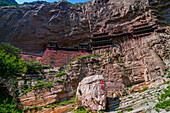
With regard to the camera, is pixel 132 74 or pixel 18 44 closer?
pixel 132 74

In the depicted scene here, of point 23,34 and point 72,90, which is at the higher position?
point 23,34

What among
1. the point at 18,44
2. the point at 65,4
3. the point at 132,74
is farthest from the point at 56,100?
the point at 65,4

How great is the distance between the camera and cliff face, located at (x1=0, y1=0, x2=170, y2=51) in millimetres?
32219

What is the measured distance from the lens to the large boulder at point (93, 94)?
11609 millimetres

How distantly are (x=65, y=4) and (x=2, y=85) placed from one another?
29.4 meters

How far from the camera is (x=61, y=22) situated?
3384 centimetres

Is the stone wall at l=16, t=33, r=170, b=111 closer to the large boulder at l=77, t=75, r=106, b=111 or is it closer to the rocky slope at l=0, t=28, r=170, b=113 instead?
the rocky slope at l=0, t=28, r=170, b=113

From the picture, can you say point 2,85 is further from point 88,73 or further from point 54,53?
point 54,53

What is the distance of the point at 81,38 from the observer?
110ft

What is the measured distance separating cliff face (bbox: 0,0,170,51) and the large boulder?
21.5 m

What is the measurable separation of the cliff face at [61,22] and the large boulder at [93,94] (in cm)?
2151

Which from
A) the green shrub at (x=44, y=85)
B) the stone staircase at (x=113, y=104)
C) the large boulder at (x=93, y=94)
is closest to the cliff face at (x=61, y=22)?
the green shrub at (x=44, y=85)

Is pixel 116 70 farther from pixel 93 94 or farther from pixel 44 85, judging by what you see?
pixel 44 85

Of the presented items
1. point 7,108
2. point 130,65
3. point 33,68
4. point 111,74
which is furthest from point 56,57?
point 7,108
